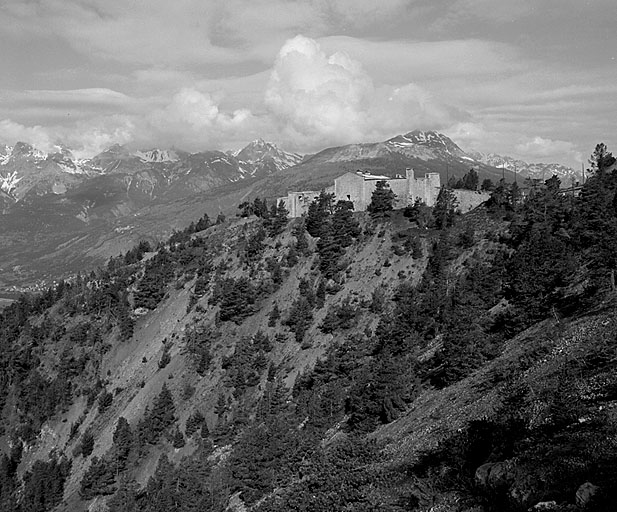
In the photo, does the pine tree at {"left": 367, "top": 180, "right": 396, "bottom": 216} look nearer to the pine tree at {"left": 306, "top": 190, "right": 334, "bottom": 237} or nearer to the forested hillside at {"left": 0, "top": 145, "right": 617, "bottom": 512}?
the forested hillside at {"left": 0, "top": 145, "right": 617, "bottom": 512}

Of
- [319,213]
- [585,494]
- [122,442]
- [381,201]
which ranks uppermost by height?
[381,201]

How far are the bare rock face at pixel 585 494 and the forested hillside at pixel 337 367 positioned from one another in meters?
0.05

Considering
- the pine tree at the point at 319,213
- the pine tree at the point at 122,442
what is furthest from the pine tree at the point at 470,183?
the pine tree at the point at 122,442

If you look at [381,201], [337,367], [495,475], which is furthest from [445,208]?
[495,475]

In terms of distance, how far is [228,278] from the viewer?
10975 centimetres

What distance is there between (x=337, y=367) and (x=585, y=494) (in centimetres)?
6096

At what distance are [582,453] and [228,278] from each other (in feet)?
309

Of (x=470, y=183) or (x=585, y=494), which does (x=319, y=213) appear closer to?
(x=470, y=183)

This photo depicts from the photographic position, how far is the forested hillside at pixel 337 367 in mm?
25797

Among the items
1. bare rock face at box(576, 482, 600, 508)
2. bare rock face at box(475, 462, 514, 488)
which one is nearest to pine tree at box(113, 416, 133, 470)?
bare rock face at box(475, 462, 514, 488)

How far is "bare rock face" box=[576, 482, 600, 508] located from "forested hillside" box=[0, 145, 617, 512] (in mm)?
53

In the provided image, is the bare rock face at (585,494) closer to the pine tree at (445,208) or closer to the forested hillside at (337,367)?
the forested hillside at (337,367)

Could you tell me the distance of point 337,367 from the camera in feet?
249

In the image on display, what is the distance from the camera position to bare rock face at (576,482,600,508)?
1530cm
